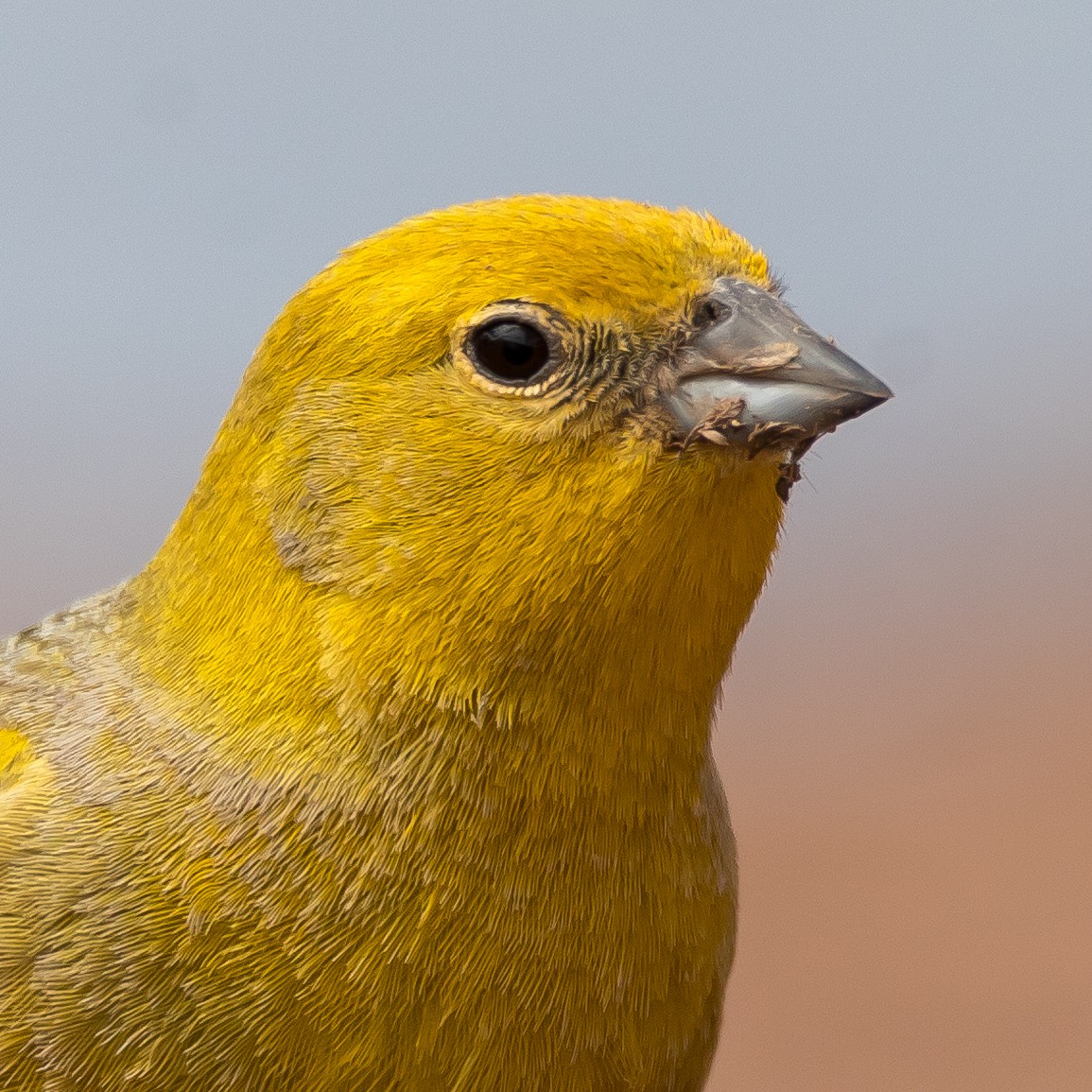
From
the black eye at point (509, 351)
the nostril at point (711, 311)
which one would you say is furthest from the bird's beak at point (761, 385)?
the black eye at point (509, 351)

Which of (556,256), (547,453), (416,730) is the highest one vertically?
(556,256)

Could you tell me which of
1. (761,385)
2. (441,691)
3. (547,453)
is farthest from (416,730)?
(761,385)

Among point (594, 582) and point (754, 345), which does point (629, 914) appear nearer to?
point (594, 582)

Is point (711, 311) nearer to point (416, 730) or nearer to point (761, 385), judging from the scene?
A: point (761, 385)

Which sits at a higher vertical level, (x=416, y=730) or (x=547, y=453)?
(x=547, y=453)

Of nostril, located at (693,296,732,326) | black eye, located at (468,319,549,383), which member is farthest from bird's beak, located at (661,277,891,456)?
black eye, located at (468,319,549,383)

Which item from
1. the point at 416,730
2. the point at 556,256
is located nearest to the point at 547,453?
the point at 556,256
